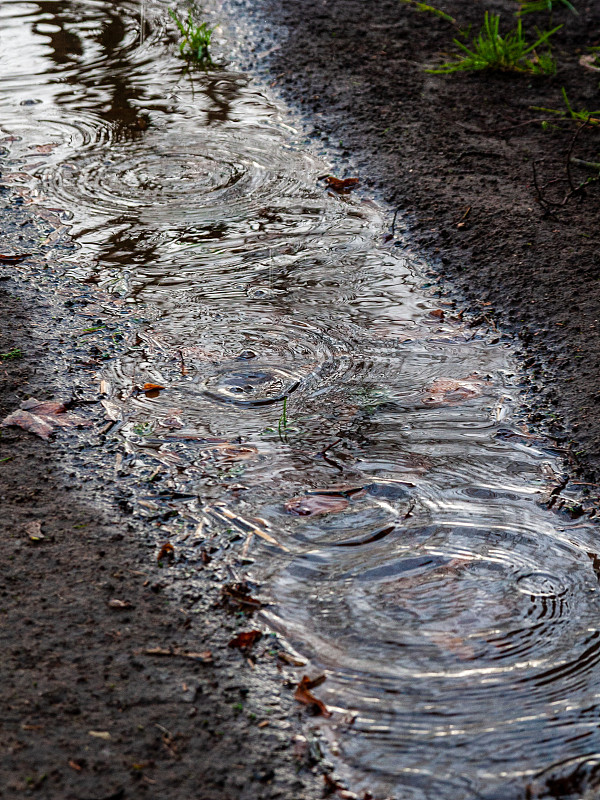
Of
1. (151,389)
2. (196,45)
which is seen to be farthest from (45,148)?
(151,389)

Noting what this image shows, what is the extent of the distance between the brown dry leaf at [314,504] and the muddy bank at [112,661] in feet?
0.99

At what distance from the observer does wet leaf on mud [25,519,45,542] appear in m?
2.33

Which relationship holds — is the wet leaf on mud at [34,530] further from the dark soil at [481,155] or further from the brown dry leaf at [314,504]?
the dark soil at [481,155]

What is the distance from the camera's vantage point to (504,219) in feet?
13.0

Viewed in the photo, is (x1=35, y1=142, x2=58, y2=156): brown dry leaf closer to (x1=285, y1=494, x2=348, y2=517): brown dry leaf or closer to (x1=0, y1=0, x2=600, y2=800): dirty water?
(x1=0, y1=0, x2=600, y2=800): dirty water

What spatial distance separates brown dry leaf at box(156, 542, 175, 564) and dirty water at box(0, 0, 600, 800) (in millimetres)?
34

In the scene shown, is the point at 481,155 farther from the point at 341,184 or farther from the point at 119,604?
the point at 119,604

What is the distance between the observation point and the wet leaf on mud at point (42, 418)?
9.11ft

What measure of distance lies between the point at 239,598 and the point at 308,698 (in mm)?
364

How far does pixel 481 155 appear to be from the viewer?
4559 mm

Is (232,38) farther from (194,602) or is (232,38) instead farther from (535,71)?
(194,602)

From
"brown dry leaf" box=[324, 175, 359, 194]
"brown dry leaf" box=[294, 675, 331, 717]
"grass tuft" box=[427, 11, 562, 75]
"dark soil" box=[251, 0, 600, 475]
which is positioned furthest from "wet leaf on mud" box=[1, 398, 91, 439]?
"grass tuft" box=[427, 11, 562, 75]

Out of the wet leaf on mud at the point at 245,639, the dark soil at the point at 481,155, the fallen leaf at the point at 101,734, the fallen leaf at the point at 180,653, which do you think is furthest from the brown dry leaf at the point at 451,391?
the fallen leaf at the point at 101,734

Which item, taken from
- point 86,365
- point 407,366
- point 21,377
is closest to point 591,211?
point 407,366
